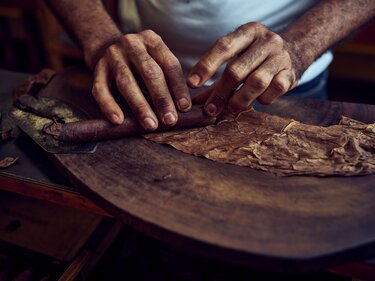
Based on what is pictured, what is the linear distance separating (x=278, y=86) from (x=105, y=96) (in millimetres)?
430

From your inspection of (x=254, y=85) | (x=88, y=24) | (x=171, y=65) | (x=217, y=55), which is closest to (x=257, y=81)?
(x=254, y=85)

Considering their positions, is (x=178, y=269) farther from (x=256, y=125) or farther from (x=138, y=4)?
(x=138, y=4)

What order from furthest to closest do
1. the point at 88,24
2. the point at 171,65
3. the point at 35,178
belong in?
1. the point at 88,24
2. the point at 171,65
3. the point at 35,178

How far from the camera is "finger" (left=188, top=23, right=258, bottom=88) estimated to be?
1023 millimetres

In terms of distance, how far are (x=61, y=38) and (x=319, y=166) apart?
2.50 meters

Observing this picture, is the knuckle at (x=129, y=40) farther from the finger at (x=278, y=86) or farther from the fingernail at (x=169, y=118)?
the finger at (x=278, y=86)

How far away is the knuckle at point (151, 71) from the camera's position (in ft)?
3.37

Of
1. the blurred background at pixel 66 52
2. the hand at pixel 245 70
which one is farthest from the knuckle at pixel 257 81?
the blurred background at pixel 66 52

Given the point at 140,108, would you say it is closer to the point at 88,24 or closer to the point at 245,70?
the point at 245,70

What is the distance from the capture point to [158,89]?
1.02m

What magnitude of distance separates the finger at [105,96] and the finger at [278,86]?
36 centimetres

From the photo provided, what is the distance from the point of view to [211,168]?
91 centimetres

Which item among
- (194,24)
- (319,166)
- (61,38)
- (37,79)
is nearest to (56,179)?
(37,79)

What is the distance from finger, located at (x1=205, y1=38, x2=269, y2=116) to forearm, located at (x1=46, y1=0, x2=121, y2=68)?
45cm
